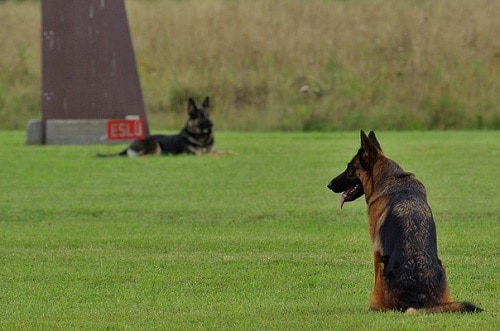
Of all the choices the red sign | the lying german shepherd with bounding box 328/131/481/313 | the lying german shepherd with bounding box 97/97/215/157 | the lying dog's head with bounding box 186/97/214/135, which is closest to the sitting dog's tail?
the lying german shepherd with bounding box 328/131/481/313

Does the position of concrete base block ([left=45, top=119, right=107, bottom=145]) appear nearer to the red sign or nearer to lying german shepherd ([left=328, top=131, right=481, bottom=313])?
the red sign

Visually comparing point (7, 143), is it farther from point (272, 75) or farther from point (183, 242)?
point (183, 242)

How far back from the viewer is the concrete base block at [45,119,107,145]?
3067 cm

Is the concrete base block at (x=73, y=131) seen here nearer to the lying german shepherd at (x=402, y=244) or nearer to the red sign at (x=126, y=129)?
the red sign at (x=126, y=129)

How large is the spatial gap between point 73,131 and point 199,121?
4.21 metres

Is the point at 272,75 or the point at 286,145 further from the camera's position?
the point at 272,75

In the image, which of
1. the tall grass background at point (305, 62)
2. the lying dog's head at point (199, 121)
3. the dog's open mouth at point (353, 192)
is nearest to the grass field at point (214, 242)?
the dog's open mouth at point (353, 192)

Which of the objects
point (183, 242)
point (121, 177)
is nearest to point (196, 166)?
point (121, 177)

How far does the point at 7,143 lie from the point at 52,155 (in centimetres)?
439

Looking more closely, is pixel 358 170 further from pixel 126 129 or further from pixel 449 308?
pixel 126 129

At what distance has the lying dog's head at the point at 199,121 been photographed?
27391 mm

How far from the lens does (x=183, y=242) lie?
1391cm

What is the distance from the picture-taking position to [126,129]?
29094mm


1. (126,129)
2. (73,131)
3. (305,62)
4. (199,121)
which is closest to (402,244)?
(199,121)
